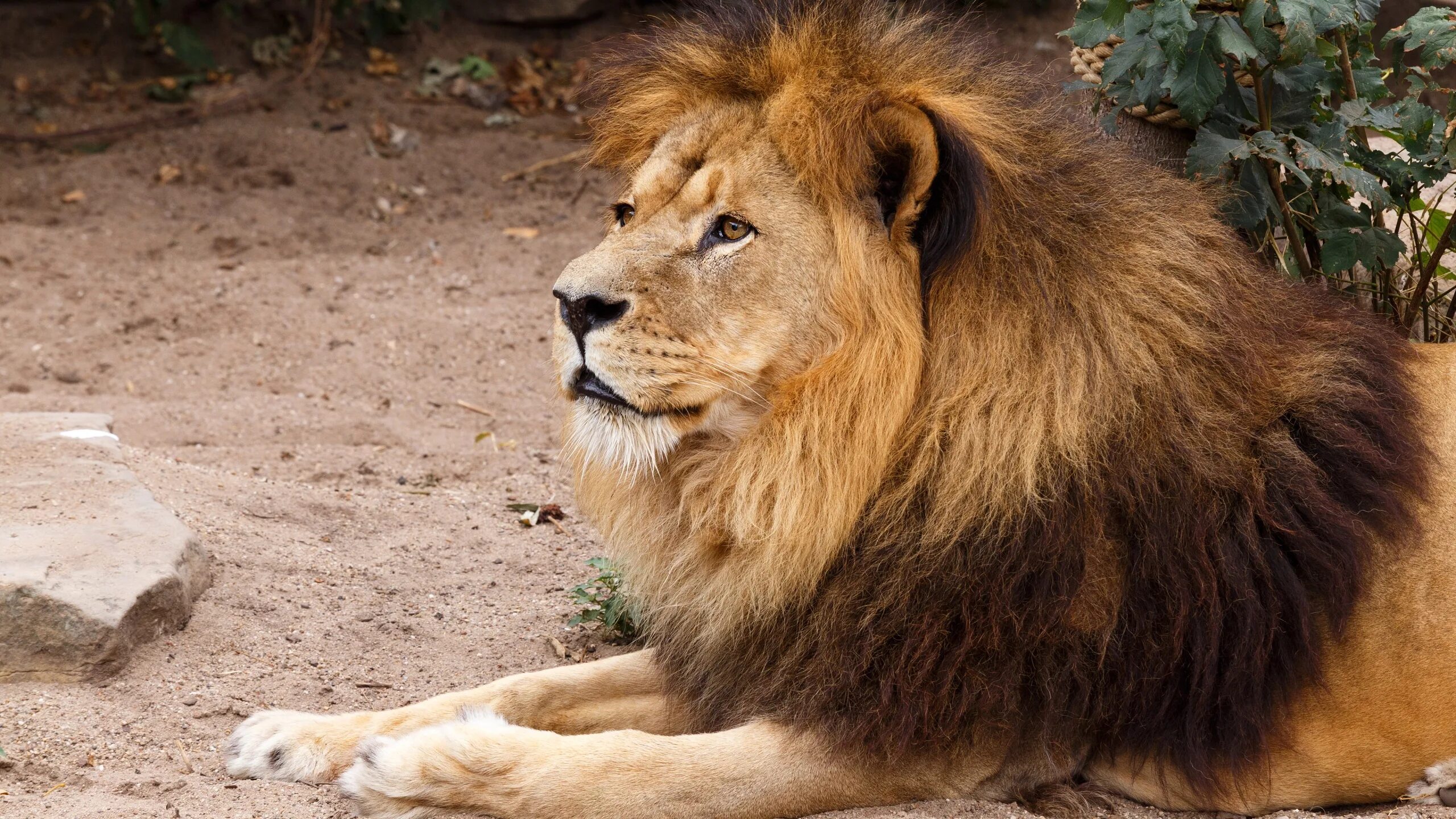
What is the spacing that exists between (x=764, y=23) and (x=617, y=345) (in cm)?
70

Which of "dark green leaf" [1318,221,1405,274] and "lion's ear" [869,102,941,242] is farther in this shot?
"dark green leaf" [1318,221,1405,274]

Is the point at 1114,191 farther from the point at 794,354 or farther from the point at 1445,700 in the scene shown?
the point at 1445,700

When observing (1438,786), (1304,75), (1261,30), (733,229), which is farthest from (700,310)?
(1304,75)

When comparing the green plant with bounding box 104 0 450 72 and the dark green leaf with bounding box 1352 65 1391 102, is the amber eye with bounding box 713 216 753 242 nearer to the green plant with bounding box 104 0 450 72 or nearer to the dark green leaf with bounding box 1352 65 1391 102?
the dark green leaf with bounding box 1352 65 1391 102

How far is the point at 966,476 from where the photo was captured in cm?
264

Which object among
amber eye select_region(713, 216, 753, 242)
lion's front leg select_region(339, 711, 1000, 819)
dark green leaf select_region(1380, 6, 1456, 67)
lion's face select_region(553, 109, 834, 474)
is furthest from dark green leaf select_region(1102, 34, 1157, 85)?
lion's front leg select_region(339, 711, 1000, 819)

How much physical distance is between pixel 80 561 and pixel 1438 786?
9.43 ft

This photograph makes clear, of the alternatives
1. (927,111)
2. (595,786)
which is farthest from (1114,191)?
(595,786)

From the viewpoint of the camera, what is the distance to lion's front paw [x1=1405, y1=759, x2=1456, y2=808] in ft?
9.00

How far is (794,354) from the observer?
2.67 m

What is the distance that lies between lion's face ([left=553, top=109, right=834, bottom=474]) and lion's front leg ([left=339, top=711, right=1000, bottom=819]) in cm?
53

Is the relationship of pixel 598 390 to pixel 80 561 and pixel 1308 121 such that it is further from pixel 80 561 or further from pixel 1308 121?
pixel 1308 121

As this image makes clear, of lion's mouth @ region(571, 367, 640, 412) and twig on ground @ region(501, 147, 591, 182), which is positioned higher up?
lion's mouth @ region(571, 367, 640, 412)

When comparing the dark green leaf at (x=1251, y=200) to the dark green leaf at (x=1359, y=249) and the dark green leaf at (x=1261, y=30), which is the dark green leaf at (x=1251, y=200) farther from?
the dark green leaf at (x=1261, y=30)
